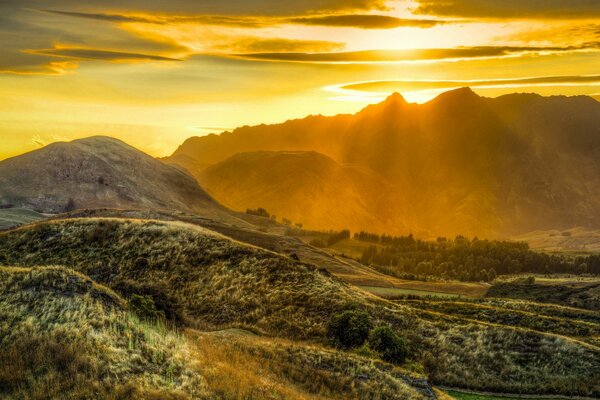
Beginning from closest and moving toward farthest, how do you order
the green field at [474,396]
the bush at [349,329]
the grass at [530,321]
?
the green field at [474,396]
the bush at [349,329]
the grass at [530,321]

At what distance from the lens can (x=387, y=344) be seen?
37938 millimetres

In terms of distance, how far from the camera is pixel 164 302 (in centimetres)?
4150

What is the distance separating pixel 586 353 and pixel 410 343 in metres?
15.0

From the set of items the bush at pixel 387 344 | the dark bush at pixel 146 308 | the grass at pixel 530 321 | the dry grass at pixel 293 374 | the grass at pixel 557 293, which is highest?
the dark bush at pixel 146 308

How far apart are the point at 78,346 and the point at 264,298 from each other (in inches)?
1121

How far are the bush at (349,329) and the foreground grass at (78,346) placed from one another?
19.5m

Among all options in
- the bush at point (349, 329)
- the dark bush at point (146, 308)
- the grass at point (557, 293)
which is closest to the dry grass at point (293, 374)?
the dark bush at point (146, 308)

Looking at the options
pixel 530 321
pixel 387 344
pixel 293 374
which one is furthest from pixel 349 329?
pixel 530 321

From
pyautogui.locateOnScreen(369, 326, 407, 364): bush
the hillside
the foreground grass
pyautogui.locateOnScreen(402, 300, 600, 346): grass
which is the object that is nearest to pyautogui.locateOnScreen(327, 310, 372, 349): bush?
the hillside

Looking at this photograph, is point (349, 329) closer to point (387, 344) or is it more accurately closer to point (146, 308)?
point (387, 344)

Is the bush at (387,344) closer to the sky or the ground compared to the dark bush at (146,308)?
closer to the ground

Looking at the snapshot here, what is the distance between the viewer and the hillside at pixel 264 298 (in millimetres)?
42438

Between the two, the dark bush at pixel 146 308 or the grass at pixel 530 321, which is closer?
the dark bush at pixel 146 308

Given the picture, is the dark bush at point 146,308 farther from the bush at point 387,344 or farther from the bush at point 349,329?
the bush at point 387,344
